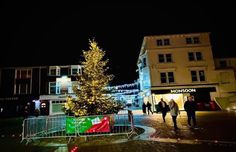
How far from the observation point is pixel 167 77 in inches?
1272

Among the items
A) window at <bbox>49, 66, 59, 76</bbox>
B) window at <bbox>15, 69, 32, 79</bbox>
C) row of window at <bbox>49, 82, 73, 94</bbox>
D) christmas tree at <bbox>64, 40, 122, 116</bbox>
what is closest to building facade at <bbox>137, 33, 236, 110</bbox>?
row of window at <bbox>49, 82, 73, 94</bbox>

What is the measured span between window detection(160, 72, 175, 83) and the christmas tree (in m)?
18.7

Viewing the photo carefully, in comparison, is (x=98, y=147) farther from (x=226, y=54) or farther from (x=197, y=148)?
(x=226, y=54)

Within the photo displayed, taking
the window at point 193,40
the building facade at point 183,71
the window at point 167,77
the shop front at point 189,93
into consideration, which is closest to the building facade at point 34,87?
the building facade at point 183,71

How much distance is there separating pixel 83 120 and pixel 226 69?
93.1 feet

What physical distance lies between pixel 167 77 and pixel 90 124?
23.5m

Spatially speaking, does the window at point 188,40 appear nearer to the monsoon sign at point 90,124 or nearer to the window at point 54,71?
the window at point 54,71

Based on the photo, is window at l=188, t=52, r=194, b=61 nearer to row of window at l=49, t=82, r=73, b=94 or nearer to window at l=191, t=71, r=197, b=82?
window at l=191, t=71, r=197, b=82

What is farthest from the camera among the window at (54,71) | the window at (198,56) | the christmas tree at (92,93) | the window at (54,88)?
the window at (54,71)

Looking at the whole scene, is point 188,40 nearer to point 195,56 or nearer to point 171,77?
point 195,56

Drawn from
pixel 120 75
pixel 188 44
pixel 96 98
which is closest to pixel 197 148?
pixel 96 98

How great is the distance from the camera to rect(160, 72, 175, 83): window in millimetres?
32188

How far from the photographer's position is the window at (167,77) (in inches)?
1267

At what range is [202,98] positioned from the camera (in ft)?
102
